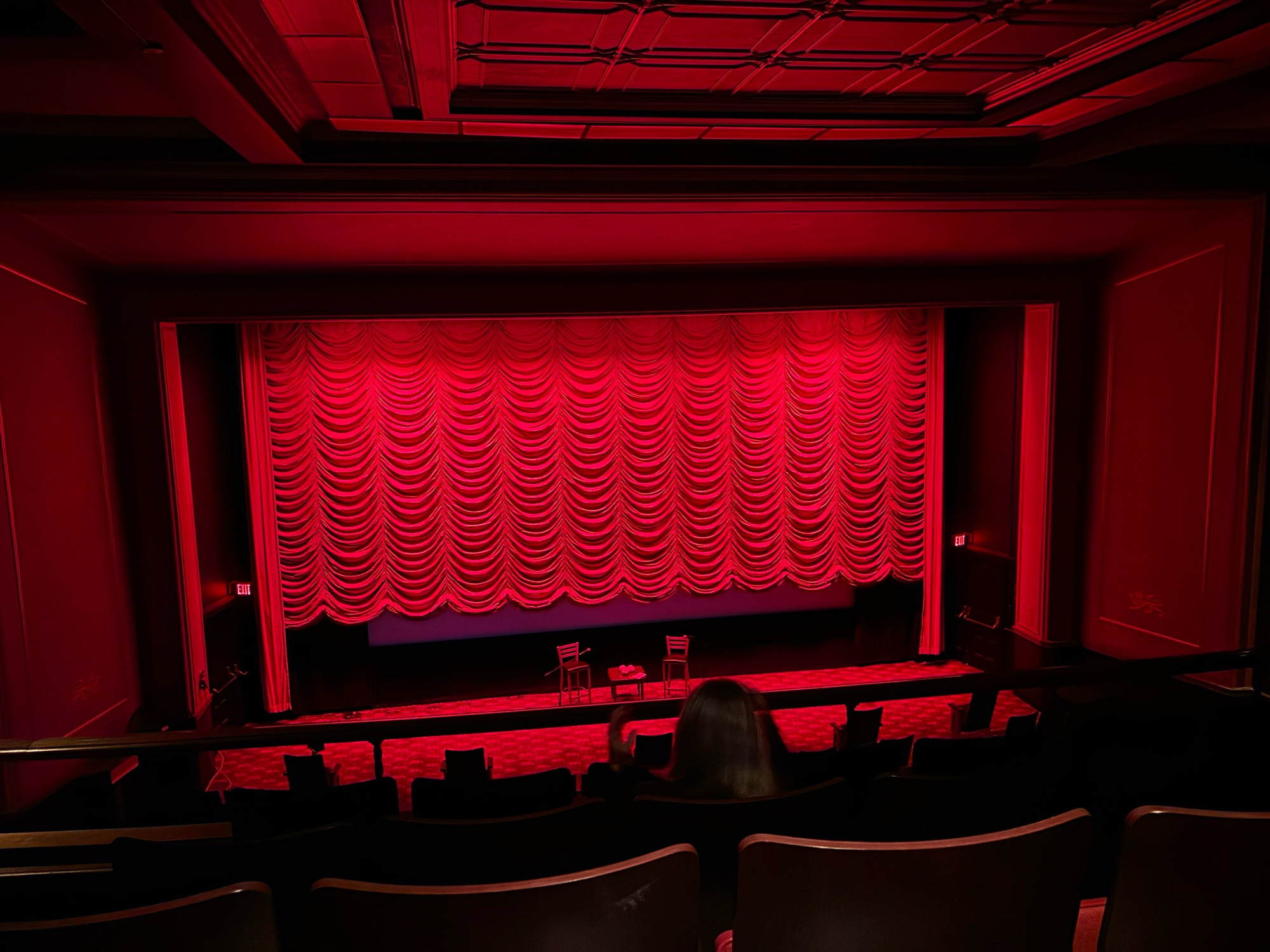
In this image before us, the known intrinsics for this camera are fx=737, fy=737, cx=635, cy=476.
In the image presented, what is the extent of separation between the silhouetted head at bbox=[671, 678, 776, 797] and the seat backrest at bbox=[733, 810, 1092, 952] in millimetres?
500

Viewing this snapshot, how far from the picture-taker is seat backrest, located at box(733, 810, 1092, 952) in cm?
119

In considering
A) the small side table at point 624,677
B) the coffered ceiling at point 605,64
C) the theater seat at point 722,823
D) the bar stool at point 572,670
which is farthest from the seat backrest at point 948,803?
the bar stool at point 572,670

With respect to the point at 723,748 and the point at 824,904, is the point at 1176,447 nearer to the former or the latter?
the point at 723,748

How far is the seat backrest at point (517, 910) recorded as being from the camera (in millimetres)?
1125

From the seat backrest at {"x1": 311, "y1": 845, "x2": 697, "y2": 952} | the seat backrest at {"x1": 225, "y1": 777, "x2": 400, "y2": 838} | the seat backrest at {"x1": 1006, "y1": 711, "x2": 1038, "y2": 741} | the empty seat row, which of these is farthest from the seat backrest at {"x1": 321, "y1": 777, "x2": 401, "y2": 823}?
the seat backrest at {"x1": 1006, "y1": 711, "x2": 1038, "y2": 741}

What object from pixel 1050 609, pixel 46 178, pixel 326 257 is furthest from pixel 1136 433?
pixel 46 178

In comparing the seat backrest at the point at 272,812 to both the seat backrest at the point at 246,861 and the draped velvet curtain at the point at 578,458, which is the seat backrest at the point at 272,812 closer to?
the seat backrest at the point at 246,861

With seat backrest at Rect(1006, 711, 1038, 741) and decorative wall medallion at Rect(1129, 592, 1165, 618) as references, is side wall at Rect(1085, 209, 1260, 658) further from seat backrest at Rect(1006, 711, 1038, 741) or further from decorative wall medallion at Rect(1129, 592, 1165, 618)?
seat backrest at Rect(1006, 711, 1038, 741)

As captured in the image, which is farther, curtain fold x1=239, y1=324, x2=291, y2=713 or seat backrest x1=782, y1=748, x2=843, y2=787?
curtain fold x1=239, y1=324, x2=291, y2=713

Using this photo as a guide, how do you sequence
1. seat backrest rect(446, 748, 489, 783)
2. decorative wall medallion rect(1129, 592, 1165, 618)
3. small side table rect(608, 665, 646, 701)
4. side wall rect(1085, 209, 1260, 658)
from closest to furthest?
seat backrest rect(446, 748, 489, 783), side wall rect(1085, 209, 1260, 658), decorative wall medallion rect(1129, 592, 1165, 618), small side table rect(608, 665, 646, 701)

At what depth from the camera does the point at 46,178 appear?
10.9ft

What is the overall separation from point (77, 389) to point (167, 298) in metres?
0.81

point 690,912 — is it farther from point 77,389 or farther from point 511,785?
point 77,389

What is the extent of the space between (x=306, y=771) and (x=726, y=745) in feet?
5.27
